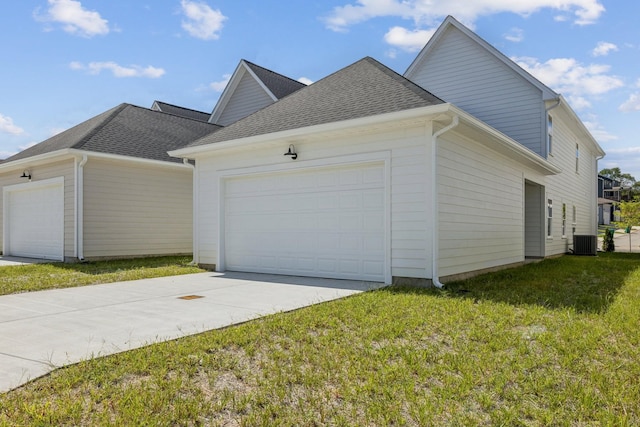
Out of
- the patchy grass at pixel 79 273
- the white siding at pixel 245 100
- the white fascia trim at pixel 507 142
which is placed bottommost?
the patchy grass at pixel 79 273

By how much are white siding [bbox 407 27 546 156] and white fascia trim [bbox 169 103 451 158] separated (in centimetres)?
757

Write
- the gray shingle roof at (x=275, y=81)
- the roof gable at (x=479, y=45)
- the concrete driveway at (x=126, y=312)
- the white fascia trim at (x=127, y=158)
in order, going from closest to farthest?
the concrete driveway at (x=126, y=312)
the white fascia trim at (x=127, y=158)
the roof gable at (x=479, y=45)
the gray shingle roof at (x=275, y=81)

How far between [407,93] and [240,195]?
14.9ft

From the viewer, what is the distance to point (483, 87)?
14.4 metres

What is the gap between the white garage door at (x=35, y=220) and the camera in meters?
13.3

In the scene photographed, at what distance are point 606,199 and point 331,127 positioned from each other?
208 feet

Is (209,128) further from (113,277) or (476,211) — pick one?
(476,211)

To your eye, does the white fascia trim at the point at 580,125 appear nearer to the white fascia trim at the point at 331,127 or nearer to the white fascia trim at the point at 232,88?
the white fascia trim at the point at 331,127

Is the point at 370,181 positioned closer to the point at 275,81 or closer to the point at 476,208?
the point at 476,208

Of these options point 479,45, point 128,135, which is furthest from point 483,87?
point 128,135

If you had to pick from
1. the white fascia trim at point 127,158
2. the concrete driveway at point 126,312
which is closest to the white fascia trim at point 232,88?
the white fascia trim at point 127,158

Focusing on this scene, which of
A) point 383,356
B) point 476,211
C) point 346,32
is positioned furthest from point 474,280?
point 346,32

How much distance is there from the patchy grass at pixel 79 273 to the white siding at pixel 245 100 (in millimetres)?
8578

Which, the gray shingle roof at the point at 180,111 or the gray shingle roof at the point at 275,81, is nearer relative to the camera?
the gray shingle roof at the point at 275,81
